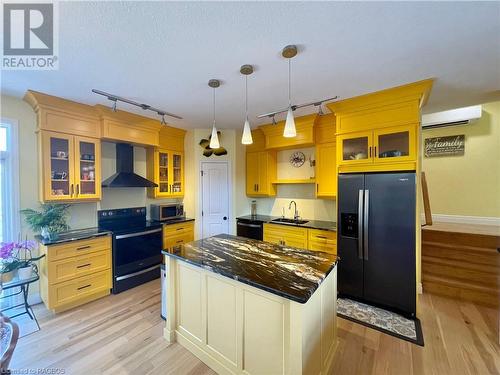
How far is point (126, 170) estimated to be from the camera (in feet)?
11.9

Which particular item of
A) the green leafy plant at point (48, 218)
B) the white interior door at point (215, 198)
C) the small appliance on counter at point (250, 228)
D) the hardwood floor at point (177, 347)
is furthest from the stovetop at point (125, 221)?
the small appliance on counter at point (250, 228)

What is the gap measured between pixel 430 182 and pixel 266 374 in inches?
199

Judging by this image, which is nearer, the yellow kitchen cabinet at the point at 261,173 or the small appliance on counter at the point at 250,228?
the small appliance on counter at the point at 250,228

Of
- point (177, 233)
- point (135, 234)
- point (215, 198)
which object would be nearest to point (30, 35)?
point (135, 234)

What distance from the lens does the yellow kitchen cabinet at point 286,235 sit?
3449 millimetres

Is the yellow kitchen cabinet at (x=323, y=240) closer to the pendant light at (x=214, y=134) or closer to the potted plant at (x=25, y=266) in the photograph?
the pendant light at (x=214, y=134)

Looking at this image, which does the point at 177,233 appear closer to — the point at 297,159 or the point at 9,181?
the point at 9,181

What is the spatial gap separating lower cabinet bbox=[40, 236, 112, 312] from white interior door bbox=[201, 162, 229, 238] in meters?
1.76

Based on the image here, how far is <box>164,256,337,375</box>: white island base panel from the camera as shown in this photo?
141 cm

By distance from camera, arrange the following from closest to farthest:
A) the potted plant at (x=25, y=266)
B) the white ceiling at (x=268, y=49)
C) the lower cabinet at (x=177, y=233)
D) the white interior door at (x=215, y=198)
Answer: the white ceiling at (x=268, y=49) < the potted plant at (x=25, y=266) < the lower cabinet at (x=177, y=233) < the white interior door at (x=215, y=198)

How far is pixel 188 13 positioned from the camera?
1374 mm

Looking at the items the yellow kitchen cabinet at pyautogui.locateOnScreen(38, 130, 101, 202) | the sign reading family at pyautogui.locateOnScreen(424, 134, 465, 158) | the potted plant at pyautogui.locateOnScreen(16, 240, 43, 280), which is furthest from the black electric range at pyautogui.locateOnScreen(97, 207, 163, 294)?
the sign reading family at pyautogui.locateOnScreen(424, 134, 465, 158)

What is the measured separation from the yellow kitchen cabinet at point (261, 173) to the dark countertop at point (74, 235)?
2596 mm

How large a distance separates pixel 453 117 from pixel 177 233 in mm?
5701
